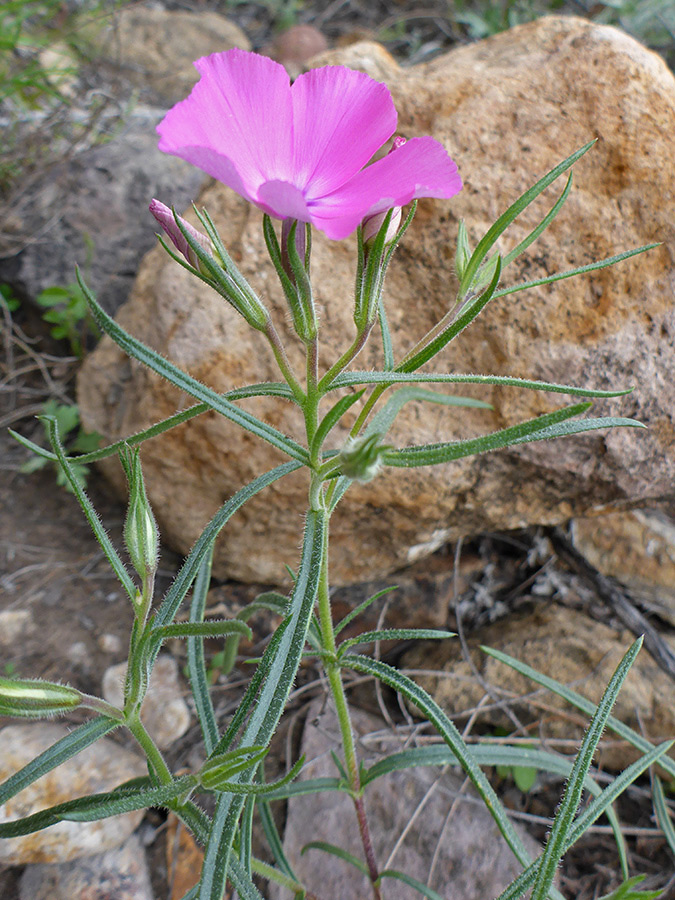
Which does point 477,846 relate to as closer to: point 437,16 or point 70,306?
point 70,306

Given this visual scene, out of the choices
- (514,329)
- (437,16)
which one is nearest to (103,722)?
(514,329)

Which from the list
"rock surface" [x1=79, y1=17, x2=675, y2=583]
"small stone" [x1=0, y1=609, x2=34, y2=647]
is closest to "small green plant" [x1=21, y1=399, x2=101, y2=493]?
"rock surface" [x1=79, y1=17, x2=675, y2=583]

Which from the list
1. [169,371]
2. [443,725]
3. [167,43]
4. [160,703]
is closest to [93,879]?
[160,703]

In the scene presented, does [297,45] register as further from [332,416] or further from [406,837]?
[406,837]

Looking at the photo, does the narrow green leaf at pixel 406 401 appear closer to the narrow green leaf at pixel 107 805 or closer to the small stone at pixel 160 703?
the narrow green leaf at pixel 107 805

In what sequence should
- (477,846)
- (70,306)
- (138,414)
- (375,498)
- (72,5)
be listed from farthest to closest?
(72,5)
(70,306)
(138,414)
(375,498)
(477,846)

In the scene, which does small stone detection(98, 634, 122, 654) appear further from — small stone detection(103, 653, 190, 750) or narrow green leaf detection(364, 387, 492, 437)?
narrow green leaf detection(364, 387, 492, 437)
